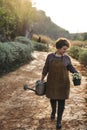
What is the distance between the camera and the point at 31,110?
791 centimetres

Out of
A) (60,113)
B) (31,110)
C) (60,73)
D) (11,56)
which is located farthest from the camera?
(11,56)

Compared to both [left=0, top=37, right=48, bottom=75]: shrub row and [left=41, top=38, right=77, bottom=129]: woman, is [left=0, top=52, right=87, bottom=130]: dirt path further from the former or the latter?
[left=0, top=37, right=48, bottom=75]: shrub row

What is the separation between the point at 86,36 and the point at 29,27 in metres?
16.7

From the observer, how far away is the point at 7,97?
9367 mm

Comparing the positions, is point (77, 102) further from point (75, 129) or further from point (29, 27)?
point (29, 27)

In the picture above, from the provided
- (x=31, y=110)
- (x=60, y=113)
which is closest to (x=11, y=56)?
(x=31, y=110)

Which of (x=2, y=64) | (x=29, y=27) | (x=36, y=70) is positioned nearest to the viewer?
(x=2, y=64)

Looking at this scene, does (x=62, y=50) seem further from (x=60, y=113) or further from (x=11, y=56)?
(x=11, y=56)

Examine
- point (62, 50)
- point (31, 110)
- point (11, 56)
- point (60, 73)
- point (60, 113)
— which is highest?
point (62, 50)

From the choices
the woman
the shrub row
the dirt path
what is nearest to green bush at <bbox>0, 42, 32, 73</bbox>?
the shrub row

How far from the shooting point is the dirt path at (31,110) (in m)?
6.71

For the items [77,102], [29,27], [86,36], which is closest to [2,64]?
[77,102]

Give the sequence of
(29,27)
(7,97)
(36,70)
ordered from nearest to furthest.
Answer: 1. (7,97)
2. (36,70)
3. (29,27)

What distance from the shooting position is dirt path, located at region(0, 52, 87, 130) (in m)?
6.71
